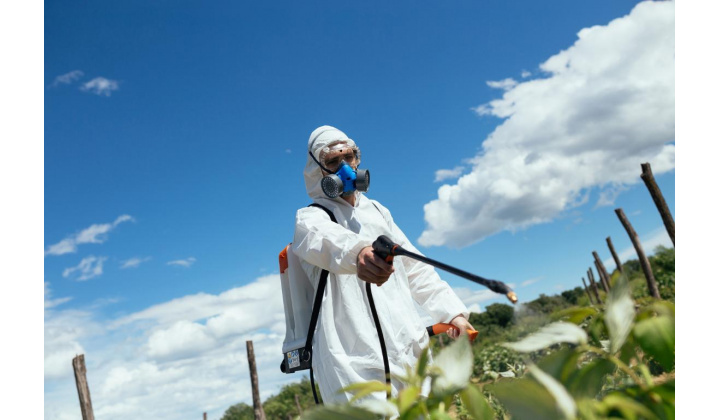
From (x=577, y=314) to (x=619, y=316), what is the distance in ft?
0.17

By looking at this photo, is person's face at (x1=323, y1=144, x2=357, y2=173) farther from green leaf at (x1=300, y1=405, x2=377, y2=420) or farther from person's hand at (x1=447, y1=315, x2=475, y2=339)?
Answer: green leaf at (x1=300, y1=405, x2=377, y2=420)

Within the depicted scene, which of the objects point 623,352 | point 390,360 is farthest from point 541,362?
point 390,360

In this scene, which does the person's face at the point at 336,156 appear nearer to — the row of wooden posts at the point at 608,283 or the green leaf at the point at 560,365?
the green leaf at the point at 560,365

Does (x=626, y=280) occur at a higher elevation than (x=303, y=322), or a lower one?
lower

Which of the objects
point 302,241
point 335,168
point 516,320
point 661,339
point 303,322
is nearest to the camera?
point 661,339

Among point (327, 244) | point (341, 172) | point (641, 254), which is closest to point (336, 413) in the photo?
point (327, 244)

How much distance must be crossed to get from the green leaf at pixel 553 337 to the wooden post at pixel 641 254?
1092 cm

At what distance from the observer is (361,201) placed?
8.45ft

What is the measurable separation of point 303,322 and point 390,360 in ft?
1.35

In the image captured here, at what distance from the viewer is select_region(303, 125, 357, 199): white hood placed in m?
2.47

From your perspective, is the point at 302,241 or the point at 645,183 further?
the point at 645,183

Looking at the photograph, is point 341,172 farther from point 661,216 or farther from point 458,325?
point 661,216
